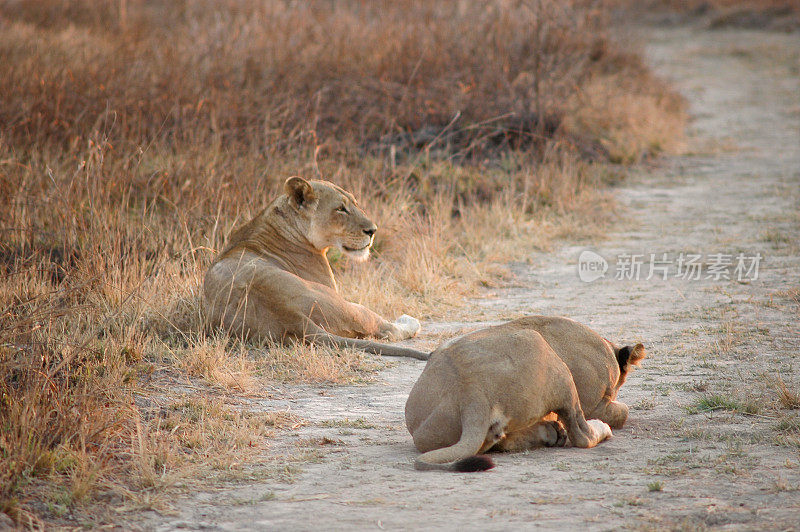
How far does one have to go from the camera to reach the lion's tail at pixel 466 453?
12.2 feet

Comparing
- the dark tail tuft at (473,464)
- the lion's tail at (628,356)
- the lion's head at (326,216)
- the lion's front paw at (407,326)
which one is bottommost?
the lion's front paw at (407,326)

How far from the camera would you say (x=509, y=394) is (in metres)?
3.96

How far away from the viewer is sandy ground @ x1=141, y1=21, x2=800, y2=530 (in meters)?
3.53

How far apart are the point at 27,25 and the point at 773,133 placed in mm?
12694

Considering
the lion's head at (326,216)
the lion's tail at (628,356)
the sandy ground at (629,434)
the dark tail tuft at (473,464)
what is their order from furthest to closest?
the lion's head at (326,216) → the lion's tail at (628,356) → the dark tail tuft at (473,464) → the sandy ground at (629,434)

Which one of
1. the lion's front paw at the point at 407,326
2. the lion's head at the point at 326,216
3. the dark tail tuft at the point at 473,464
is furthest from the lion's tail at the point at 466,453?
the lion's head at the point at 326,216

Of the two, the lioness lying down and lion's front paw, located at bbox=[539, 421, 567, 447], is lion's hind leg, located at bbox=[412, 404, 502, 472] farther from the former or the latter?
lion's front paw, located at bbox=[539, 421, 567, 447]

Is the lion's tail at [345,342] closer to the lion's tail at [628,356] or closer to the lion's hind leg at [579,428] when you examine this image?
the lion's tail at [628,356]

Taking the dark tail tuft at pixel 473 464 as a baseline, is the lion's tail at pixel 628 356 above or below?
above

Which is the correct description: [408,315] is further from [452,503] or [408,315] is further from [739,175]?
[739,175]

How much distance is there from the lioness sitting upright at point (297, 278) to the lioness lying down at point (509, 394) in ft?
5.29

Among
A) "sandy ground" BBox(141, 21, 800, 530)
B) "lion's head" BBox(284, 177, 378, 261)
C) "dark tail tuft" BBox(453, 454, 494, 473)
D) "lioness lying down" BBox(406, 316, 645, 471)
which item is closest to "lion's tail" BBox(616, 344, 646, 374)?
"lioness lying down" BBox(406, 316, 645, 471)

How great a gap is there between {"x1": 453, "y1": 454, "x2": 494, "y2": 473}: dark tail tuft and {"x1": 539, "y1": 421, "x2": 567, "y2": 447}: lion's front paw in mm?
631

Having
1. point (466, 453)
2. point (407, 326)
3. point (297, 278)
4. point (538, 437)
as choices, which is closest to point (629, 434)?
point (538, 437)
